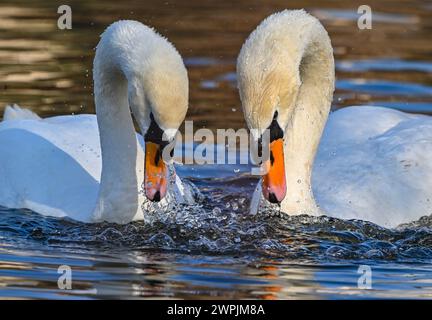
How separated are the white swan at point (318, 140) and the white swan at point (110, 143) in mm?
612

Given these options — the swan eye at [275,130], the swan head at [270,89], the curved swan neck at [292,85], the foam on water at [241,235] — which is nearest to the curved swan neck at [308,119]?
the curved swan neck at [292,85]

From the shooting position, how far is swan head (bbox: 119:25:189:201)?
29.0 feet

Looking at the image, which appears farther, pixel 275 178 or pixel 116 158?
pixel 116 158

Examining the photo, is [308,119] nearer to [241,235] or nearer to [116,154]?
[241,235]

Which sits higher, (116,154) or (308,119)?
(308,119)

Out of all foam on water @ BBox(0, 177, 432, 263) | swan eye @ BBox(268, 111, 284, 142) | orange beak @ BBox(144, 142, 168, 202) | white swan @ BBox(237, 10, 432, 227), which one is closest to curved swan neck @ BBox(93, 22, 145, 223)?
foam on water @ BBox(0, 177, 432, 263)

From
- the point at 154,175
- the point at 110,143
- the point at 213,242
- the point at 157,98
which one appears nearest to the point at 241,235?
the point at 213,242

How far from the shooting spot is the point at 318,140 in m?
10.6

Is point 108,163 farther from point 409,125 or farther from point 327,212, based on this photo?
point 409,125

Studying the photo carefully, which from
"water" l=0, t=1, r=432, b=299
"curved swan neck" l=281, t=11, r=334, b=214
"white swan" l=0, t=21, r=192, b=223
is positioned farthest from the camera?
"curved swan neck" l=281, t=11, r=334, b=214

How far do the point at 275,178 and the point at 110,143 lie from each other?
1.60 metres

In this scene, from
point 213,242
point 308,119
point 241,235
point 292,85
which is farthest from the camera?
point 308,119

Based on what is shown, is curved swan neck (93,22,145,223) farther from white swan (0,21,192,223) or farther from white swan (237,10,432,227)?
white swan (237,10,432,227)
